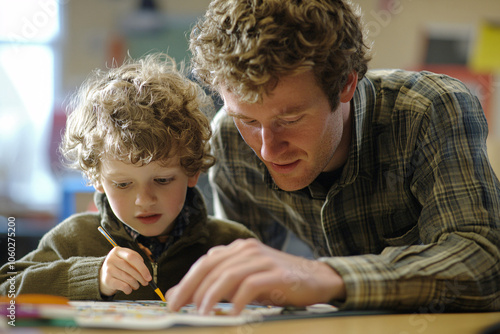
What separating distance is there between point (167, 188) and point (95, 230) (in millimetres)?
222

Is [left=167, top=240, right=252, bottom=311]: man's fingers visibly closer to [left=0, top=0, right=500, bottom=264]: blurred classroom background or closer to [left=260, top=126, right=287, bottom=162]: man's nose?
[left=260, top=126, right=287, bottom=162]: man's nose

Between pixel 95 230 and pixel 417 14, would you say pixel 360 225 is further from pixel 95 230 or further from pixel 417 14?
pixel 417 14

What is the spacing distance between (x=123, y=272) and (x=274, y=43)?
487 mm

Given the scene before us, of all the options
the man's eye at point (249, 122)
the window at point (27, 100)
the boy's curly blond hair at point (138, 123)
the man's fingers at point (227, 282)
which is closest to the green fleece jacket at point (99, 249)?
the boy's curly blond hair at point (138, 123)

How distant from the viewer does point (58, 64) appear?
161 inches

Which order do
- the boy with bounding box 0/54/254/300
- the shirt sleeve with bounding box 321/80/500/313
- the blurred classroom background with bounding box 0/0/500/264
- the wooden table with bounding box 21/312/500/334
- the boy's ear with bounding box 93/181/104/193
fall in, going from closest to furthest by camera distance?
1. the wooden table with bounding box 21/312/500/334
2. the shirt sleeve with bounding box 321/80/500/313
3. the boy with bounding box 0/54/254/300
4. the boy's ear with bounding box 93/181/104/193
5. the blurred classroom background with bounding box 0/0/500/264

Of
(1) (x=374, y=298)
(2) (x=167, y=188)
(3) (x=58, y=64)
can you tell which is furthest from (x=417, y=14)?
(1) (x=374, y=298)

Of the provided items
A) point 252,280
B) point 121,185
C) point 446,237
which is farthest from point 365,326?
point 121,185

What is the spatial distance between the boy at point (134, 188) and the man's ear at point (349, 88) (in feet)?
1.06

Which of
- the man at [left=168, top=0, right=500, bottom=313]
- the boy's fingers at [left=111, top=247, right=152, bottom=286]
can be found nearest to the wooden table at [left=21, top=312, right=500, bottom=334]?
the man at [left=168, top=0, right=500, bottom=313]

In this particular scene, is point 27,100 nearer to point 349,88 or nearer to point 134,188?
point 134,188

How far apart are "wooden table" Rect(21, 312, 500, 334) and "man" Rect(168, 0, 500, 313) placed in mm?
29

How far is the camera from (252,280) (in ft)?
2.08

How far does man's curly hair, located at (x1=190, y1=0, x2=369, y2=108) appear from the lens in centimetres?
90
